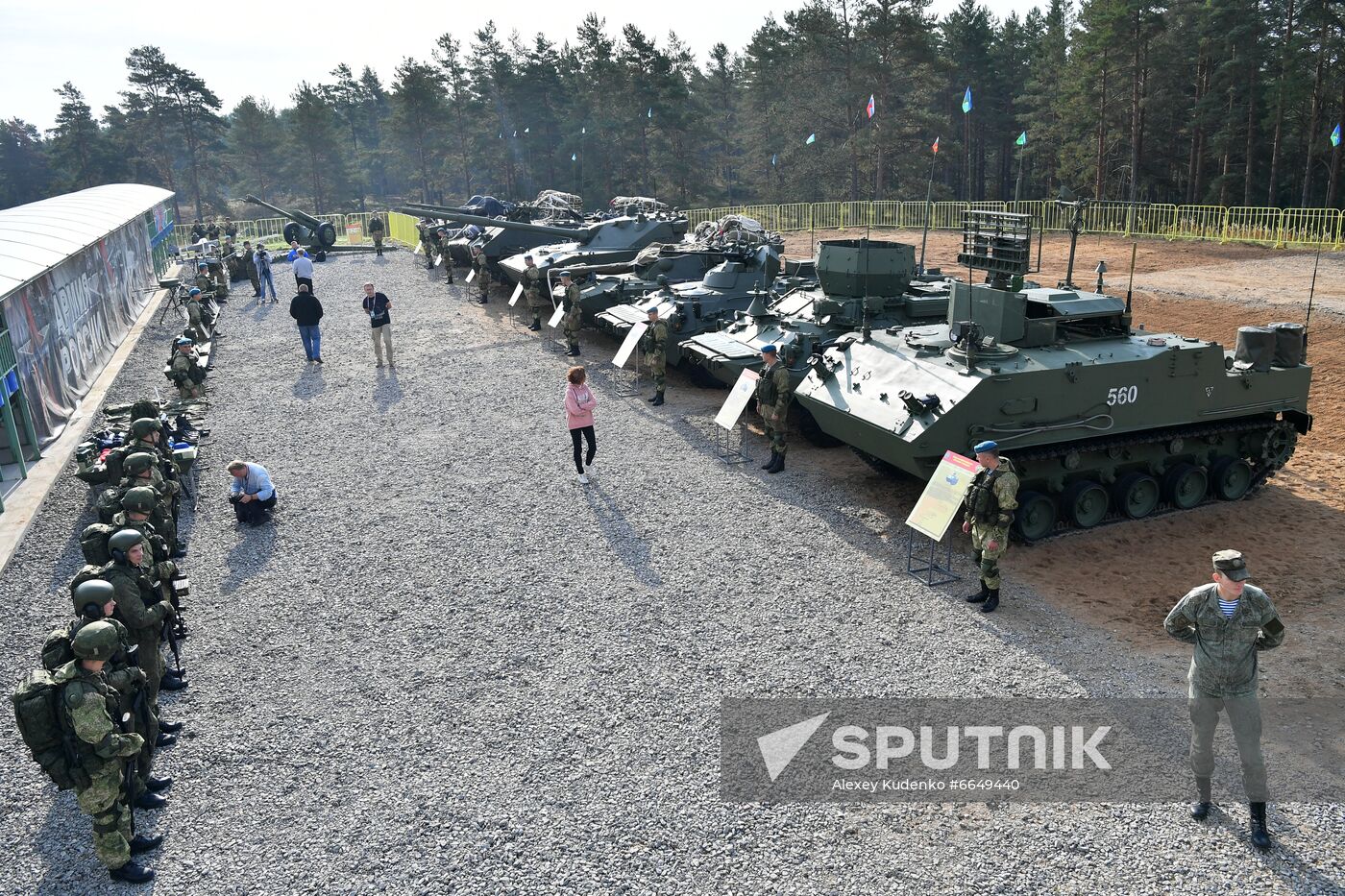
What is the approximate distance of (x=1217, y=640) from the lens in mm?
5473

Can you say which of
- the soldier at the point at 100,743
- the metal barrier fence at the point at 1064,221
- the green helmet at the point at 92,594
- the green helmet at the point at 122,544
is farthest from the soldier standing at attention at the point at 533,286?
the soldier at the point at 100,743

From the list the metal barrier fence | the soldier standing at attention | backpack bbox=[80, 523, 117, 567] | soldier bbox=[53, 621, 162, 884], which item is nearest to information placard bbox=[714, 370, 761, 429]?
backpack bbox=[80, 523, 117, 567]

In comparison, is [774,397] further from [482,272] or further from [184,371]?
[482,272]

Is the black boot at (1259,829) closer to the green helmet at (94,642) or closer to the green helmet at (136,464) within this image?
the green helmet at (94,642)

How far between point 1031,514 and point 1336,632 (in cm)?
275

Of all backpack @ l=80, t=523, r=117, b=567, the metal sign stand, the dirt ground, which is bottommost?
the dirt ground

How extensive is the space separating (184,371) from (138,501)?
30.1 feet

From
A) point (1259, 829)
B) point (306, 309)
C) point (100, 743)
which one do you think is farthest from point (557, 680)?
point (306, 309)

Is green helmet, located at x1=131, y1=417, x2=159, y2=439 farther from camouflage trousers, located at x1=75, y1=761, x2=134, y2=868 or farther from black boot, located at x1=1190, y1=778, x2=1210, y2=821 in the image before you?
black boot, located at x1=1190, y1=778, x2=1210, y2=821

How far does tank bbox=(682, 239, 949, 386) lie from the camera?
13773 mm

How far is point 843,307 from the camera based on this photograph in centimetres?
1381

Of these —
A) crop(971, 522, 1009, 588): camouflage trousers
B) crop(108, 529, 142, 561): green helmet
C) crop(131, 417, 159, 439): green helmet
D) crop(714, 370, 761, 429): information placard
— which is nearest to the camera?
crop(108, 529, 142, 561): green helmet

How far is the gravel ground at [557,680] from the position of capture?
5.42 meters

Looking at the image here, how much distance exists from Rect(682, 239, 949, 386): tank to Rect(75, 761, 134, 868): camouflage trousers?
379 inches
